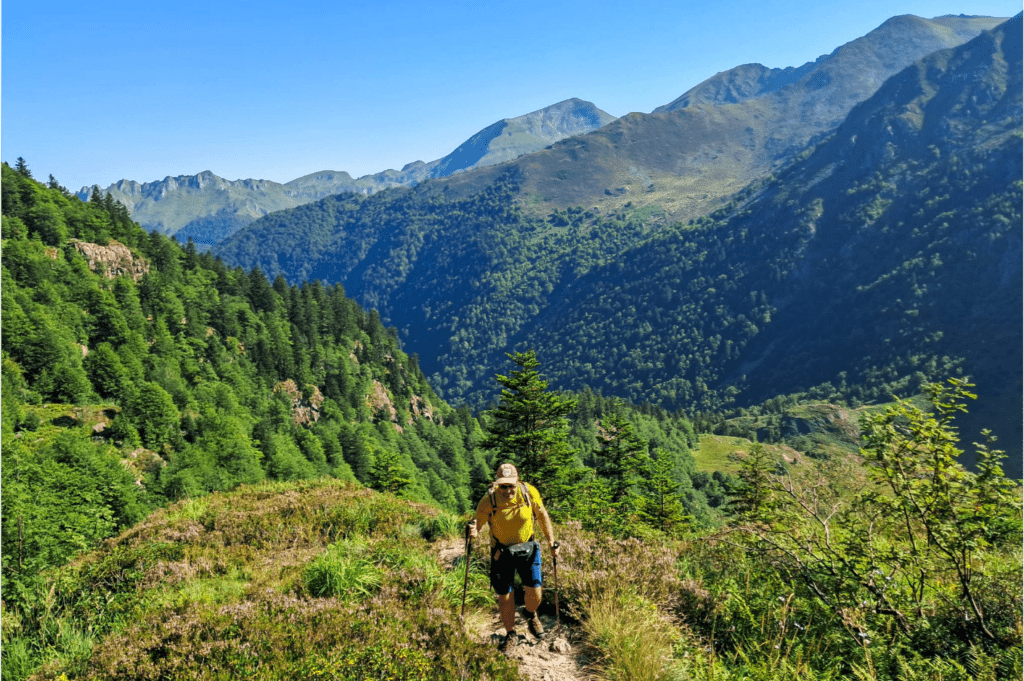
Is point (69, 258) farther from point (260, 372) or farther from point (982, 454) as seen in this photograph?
point (982, 454)

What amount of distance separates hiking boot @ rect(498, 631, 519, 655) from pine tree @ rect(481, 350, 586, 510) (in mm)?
17793

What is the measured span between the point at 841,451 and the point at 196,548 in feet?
676

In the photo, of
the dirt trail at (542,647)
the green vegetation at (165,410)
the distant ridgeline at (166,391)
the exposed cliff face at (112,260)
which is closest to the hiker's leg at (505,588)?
the dirt trail at (542,647)

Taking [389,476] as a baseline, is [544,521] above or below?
above

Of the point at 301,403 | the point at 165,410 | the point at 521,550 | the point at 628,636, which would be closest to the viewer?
the point at 628,636

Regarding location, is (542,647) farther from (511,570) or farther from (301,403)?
(301,403)

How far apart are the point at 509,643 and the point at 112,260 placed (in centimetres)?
9425

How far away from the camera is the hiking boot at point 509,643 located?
6.53 meters

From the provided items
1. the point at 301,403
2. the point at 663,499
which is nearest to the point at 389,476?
the point at 663,499

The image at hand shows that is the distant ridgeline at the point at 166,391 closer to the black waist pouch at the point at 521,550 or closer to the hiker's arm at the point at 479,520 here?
the hiker's arm at the point at 479,520

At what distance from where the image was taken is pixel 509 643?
6715mm

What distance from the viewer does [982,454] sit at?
639cm

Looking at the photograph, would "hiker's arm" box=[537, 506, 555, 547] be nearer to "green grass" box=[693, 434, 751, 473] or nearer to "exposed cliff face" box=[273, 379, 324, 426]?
"exposed cliff face" box=[273, 379, 324, 426]

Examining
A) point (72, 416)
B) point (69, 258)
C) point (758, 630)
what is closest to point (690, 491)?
point (72, 416)
